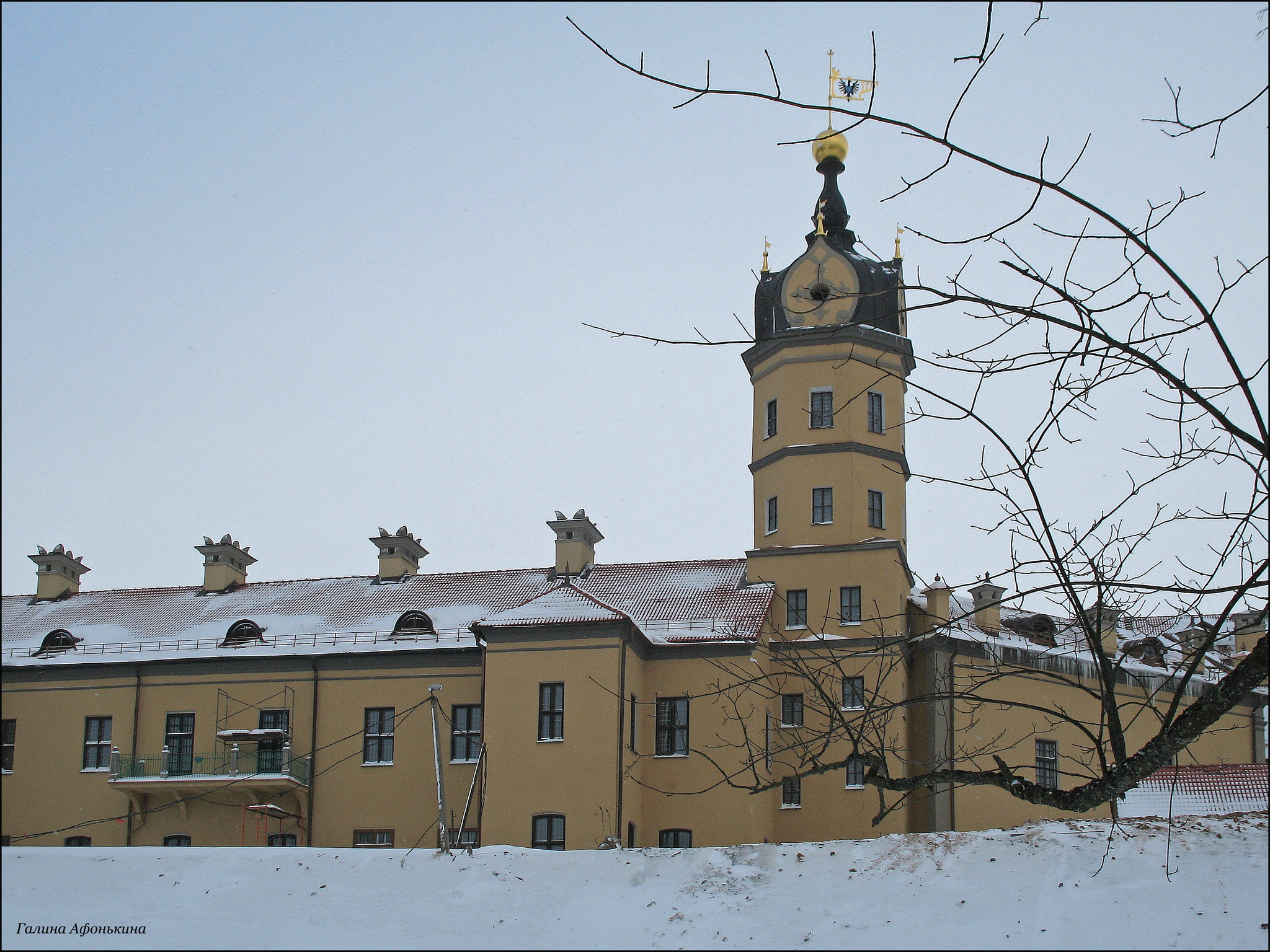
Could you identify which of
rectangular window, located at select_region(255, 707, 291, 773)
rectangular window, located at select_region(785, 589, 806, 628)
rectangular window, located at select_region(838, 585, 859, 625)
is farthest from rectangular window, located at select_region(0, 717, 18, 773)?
rectangular window, located at select_region(838, 585, 859, 625)

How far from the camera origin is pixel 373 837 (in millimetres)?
28625

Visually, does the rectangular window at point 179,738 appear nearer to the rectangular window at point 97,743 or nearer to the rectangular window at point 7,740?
the rectangular window at point 97,743

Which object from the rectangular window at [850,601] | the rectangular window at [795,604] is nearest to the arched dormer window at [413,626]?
the rectangular window at [795,604]

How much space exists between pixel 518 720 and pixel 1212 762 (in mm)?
18418

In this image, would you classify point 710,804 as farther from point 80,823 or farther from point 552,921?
point 80,823

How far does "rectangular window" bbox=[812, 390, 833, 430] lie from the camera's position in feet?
98.6

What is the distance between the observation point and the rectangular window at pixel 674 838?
2705 cm

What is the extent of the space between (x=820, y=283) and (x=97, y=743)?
66.0ft

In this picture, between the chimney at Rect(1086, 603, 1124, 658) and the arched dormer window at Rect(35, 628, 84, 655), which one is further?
the arched dormer window at Rect(35, 628, 84, 655)

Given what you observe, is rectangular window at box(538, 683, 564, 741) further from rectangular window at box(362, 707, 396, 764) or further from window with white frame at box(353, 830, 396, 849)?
window with white frame at box(353, 830, 396, 849)

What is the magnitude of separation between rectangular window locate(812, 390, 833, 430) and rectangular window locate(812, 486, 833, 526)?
1.44 metres

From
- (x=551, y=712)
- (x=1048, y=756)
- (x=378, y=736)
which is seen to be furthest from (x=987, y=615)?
(x=378, y=736)

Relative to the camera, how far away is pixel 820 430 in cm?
3009

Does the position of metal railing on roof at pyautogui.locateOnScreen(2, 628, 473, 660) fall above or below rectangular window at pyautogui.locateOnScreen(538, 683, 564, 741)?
above
